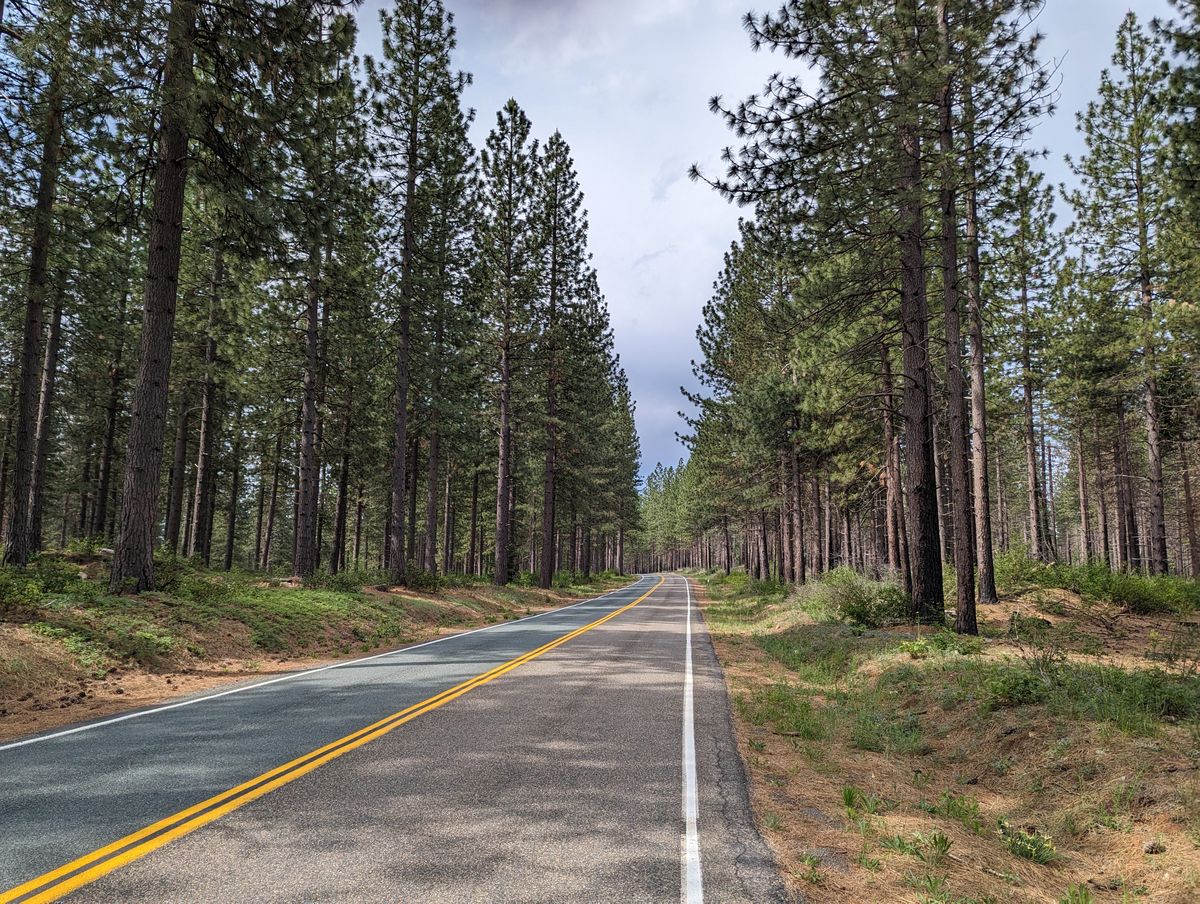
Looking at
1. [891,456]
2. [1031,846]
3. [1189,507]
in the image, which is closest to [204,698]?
[1031,846]

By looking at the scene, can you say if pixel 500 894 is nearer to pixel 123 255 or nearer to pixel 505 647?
pixel 505 647

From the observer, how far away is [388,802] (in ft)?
15.2

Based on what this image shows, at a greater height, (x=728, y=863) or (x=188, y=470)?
(x=188, y=470)

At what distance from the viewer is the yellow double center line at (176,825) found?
10.8ft

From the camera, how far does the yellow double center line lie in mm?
3291

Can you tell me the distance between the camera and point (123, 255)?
17.8m

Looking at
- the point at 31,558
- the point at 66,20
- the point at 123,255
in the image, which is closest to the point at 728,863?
the point at 66,20

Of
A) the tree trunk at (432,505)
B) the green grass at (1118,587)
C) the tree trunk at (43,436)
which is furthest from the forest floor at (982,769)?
the tree trunk at (43,436)

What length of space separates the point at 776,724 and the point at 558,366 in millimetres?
26112

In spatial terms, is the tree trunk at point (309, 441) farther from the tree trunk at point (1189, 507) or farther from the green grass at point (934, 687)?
the tree trunk at point (1189, 507)

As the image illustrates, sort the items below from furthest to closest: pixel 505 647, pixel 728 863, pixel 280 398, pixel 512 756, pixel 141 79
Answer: pixel 280 398, pixel 505 647, pixel 141 79, pixel 512 756, pixel 728 863

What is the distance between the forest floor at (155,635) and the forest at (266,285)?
1.26 meters

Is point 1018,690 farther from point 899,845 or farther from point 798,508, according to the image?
point 798,508

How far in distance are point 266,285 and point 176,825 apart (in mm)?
19991
